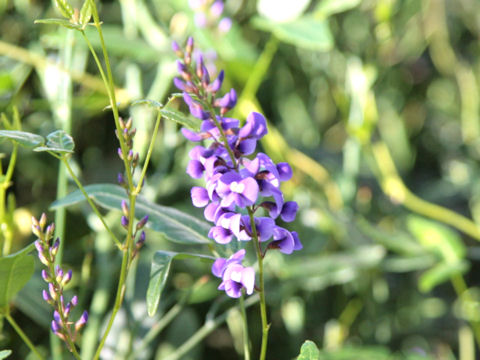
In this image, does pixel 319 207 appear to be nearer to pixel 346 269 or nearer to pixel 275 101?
pixel 346 269

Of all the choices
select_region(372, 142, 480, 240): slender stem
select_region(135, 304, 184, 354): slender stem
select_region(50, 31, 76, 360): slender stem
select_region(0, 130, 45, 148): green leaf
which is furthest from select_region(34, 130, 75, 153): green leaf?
select_region(372, 142, 480, 240): slender stem

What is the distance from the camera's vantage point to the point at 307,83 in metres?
1.58

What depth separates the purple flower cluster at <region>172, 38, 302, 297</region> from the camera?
1.60 ft

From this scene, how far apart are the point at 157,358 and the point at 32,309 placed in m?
0.22

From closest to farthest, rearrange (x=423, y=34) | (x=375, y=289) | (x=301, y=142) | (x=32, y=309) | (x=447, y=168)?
(x=32, y=309), (x=375, y=289), (x=301, y=142), (x=447, y=168), (x=423, y=34)

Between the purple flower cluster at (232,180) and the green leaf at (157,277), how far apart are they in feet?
0.18

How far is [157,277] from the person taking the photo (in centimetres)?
55

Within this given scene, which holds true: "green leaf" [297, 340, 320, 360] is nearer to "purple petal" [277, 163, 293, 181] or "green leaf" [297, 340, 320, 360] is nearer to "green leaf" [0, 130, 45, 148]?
"purple petal" [277, 163, 293, 181]

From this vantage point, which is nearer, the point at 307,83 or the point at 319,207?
the point at 319,207

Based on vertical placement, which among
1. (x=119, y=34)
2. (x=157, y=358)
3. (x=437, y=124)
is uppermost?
(x=119, y=34)

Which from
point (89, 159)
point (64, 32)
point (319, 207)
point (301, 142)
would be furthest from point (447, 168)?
point (64, 32)

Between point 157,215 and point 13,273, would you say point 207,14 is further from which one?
point 13,273

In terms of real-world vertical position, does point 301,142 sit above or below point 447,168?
above

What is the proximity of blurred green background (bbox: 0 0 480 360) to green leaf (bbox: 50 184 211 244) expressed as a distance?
19 centimetres
